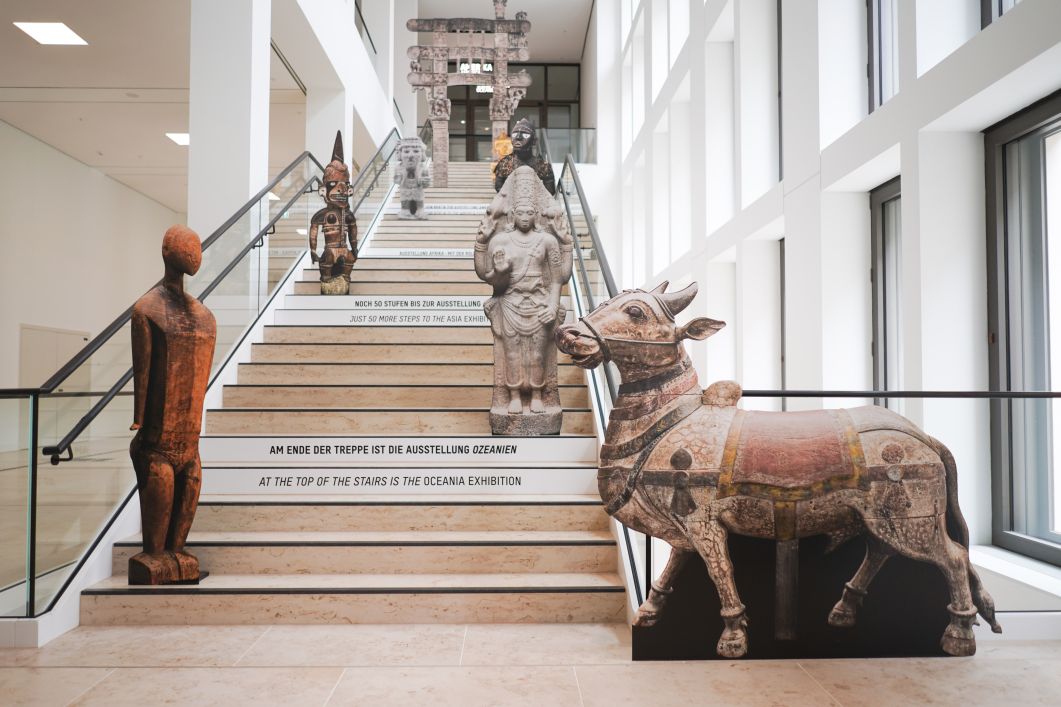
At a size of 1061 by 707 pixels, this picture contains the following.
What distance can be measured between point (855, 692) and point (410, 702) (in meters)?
1.57

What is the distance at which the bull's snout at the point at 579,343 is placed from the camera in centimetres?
294

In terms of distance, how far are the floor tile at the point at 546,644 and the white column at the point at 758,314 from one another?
508cm

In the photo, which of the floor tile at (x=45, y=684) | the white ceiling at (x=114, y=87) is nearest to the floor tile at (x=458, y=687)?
the floor tile at (x=45, y=684)

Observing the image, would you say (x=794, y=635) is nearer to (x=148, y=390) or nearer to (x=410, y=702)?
(x=410, y=702)

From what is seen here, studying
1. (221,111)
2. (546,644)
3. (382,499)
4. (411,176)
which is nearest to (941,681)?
(546,644)

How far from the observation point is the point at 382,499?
14.5ft

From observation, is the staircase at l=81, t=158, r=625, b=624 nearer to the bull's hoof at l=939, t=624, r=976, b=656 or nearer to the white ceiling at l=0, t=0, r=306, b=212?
the bull's hoof at l=939, t=624, r=976, b=656

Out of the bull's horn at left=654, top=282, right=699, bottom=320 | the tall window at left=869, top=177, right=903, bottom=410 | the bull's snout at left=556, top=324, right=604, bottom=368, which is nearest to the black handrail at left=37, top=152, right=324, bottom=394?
the bull's snout at left=556, top=324, right=604, bottom=368

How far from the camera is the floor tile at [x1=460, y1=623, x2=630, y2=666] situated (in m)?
3.26

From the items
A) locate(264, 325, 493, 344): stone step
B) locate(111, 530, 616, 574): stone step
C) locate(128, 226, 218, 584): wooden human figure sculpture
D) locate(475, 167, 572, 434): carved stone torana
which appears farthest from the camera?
locate(264, 325, 493, 344): stone step

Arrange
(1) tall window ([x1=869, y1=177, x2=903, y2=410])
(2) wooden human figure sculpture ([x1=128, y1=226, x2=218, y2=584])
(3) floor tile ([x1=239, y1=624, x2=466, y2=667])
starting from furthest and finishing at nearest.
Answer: (1) tall window ([x1=869, y1=177, x2=903, y2=410])
(2) wooden human figure sculpture ([x1=128, y1=226, x2=218, y2=584])
(3) floor tile ([x1=239, y1=624, x2=466, y2=667])

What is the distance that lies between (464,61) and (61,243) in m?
7.43

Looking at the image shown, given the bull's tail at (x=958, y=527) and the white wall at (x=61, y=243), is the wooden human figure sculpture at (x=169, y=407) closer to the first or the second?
the bull's tail at (x=958, y=527)

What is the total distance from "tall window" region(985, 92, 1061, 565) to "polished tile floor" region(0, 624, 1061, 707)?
1.84 feet
